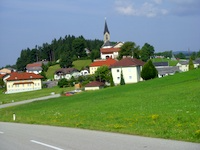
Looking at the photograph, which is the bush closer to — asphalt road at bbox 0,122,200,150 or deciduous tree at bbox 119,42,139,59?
deciduous tree at bbox 119,42,139,59

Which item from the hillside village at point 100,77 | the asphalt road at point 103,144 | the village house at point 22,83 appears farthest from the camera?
the village house at point 22,83

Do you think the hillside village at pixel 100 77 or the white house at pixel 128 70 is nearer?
the white house at pixel 128 70

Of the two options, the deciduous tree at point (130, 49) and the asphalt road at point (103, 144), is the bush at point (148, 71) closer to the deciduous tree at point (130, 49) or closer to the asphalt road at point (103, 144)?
the deciduous tree at point (130, 49)

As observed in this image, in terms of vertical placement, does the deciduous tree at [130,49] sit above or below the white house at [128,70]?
above

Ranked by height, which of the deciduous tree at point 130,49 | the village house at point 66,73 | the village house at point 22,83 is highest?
the deciduous tree at point 130,49

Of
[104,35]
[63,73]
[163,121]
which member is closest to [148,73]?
[163,121]

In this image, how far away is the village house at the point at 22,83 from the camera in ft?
365

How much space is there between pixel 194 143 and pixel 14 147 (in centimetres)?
624

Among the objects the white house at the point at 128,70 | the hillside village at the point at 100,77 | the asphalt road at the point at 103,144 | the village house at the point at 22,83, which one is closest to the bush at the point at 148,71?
the hillside village at the point at 100,77

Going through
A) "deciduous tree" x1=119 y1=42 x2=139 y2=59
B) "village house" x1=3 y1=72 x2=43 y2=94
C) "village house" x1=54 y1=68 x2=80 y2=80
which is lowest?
"village house" x1=3 y1=72 x2=43 y2=94

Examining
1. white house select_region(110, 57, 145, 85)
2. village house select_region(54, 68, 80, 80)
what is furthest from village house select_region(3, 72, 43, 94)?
white house select_region(110, 57, 145, 85)

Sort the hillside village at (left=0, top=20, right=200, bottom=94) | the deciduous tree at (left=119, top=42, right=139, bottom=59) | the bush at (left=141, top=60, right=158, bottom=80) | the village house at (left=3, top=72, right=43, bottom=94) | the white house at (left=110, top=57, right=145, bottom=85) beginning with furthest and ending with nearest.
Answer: the deciduous tree at (left=119, top=42, right=139, bottom=59) < the village house at (left=3, top=72, right=43, bottom=94) < the hillside village at (left=0, top=20, right=200, bottom=94) < the white house at (left=110, top=57, right=145, bottom=85) < the bush at (left=141, top=60, right=158, bottom=80)

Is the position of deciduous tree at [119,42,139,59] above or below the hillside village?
above

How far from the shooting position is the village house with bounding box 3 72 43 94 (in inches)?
4375
